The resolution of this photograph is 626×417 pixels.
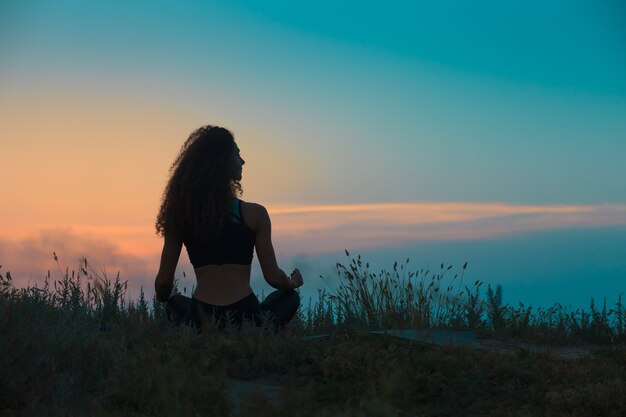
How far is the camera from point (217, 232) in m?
7.08

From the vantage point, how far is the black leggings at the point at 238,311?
7.19m

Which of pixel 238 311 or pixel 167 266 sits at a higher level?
pixel 167 266

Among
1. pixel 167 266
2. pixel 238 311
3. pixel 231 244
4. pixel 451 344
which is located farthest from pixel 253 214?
pixel 451 344

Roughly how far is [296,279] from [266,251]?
572mm

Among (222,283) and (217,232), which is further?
(222,283)

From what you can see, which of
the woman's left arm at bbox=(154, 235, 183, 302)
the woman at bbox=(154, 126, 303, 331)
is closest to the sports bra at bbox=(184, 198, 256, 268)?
the woman at bbox=(154, 126, 303, 331)

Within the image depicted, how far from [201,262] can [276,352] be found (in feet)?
4.39

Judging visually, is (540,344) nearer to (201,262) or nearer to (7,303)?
(201,262)

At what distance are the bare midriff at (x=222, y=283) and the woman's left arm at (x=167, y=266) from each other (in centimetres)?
40

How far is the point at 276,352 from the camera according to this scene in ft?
20.8

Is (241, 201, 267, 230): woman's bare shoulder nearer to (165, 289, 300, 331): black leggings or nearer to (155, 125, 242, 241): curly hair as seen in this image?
(155, 125, 242, 241): curly hair

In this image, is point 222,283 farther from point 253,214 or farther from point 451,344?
point 451,344

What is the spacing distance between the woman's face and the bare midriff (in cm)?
85

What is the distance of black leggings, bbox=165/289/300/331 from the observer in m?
7.19
